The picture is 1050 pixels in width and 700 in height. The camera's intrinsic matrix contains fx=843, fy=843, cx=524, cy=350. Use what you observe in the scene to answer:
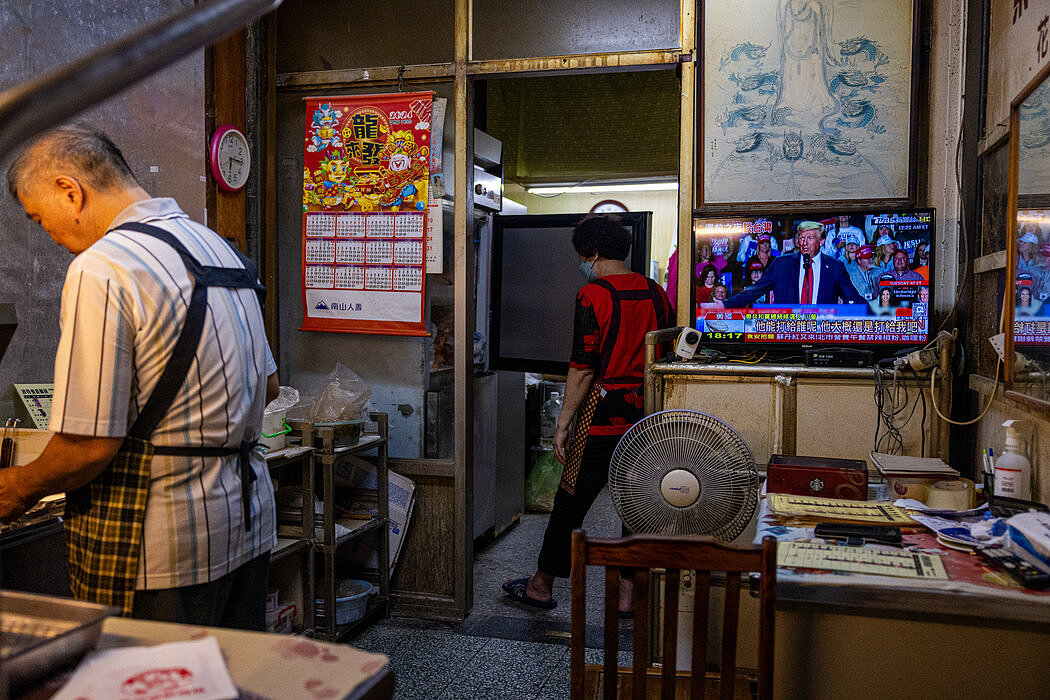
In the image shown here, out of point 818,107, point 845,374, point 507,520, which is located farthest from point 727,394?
point 507,520

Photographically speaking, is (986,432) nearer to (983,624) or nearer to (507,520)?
(983,624)

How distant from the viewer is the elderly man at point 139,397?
1663 mm

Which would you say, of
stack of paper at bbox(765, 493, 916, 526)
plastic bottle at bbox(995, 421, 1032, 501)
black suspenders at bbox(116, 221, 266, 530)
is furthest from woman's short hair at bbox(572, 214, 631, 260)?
black suspenders at bbox(116, 221, 266, 530)

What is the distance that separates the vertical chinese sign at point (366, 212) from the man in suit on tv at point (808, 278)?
156 centimetres

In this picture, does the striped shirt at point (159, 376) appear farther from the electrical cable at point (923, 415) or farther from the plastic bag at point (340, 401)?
the electrical cable at point (923, 415)

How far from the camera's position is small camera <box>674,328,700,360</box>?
329cm

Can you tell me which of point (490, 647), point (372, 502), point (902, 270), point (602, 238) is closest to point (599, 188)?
point (602, 238)

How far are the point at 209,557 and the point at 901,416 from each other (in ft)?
7.54

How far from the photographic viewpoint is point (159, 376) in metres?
1.75

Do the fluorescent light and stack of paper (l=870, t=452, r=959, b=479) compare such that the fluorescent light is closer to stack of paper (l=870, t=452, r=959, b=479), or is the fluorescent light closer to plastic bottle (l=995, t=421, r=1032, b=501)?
stack of paper (l=870, t=452, r=959, b=479)

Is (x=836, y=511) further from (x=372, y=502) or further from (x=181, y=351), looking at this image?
(x=372, y=502)

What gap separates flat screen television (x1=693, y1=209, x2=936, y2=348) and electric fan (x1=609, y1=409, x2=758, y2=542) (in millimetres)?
1004

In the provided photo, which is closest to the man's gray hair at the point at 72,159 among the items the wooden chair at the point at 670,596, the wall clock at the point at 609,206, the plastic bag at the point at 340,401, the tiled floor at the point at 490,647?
the wooden chair at the point at 670,596

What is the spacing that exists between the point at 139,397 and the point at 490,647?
228cm
